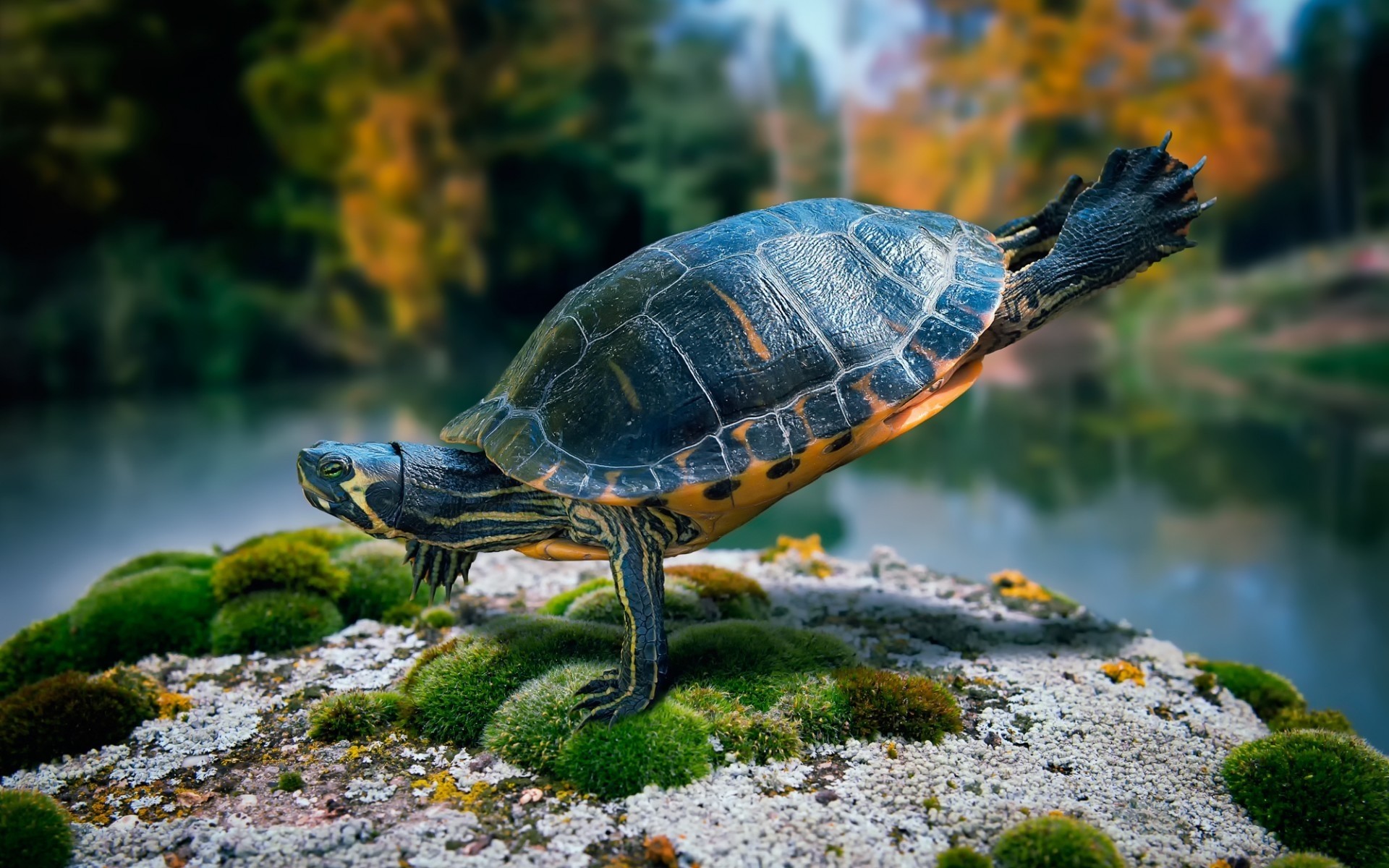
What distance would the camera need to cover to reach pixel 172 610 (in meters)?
4.29

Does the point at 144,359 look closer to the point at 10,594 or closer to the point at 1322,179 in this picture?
the point at 10,594

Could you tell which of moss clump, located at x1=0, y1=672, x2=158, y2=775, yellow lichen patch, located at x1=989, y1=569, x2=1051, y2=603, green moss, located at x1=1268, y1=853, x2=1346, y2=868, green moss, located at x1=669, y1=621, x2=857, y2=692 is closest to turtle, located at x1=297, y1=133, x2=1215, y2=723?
green moss, located at x1=669, y1=621, x2=857, y2=692

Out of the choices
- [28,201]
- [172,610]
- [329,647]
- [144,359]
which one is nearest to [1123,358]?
[329,647]

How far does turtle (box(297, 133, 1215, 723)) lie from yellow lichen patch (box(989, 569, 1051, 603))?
6.06 ft

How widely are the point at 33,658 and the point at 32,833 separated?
2.03 m

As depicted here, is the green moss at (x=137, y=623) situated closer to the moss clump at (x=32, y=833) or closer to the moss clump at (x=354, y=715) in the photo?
the moss clump at (x=354, y=715)

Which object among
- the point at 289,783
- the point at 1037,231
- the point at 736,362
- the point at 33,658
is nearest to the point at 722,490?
the point at 736,362

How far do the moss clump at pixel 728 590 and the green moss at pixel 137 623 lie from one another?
257 cm

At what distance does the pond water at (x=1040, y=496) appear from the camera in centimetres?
683

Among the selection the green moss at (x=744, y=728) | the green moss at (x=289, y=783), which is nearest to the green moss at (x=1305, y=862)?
the green moss at (x=744, y=728)

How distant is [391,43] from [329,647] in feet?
25.2

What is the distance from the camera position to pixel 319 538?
5.16 meters

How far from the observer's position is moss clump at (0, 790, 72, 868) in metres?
2.54

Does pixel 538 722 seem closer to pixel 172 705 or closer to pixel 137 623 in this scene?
pixel 172 705
